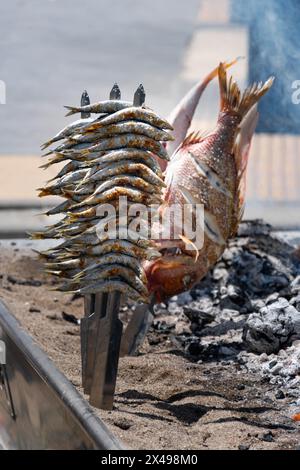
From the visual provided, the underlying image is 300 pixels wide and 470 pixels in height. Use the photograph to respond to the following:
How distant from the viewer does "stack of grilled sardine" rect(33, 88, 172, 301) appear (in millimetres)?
4984

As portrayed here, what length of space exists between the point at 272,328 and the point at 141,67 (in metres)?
9.57

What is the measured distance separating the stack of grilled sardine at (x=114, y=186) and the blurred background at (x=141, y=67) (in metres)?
4.70

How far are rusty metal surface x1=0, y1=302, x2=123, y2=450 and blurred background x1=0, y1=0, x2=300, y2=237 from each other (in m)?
4.69

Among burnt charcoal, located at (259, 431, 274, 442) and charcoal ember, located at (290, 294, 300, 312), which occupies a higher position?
charcoal ember, located at (290, 294, 300, 312)

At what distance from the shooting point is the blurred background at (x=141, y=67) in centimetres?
1104

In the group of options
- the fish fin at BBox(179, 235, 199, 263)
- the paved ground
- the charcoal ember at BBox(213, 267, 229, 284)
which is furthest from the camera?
the paved ground

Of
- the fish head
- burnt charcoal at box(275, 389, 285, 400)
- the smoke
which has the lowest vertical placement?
burnt charcoal at box(275, 389, 285, 400)

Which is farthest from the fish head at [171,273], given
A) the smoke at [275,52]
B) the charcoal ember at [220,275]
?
the smoke at [275,52]

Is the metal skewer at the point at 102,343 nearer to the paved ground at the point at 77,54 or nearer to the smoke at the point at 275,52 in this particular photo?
the smoke at the point at 275,52

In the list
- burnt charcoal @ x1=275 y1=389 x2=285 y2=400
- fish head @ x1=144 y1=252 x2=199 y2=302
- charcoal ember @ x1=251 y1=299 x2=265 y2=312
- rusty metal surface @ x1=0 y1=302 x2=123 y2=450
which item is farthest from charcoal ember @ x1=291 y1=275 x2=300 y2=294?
rusty metal surface @ x1=0 y1=302 x2=123 y2=450

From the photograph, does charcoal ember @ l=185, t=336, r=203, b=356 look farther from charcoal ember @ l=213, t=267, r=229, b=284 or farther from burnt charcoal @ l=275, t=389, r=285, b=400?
charcoal ember @ l=213, t=267, r=229, b=284

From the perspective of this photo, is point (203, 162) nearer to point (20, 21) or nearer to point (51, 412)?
point (51, 412)

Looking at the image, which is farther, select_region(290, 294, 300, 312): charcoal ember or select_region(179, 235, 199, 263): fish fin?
select_region(290, 294, 300, 312): charcoal ember

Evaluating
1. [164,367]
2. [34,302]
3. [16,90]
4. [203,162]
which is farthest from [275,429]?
[16,90]
